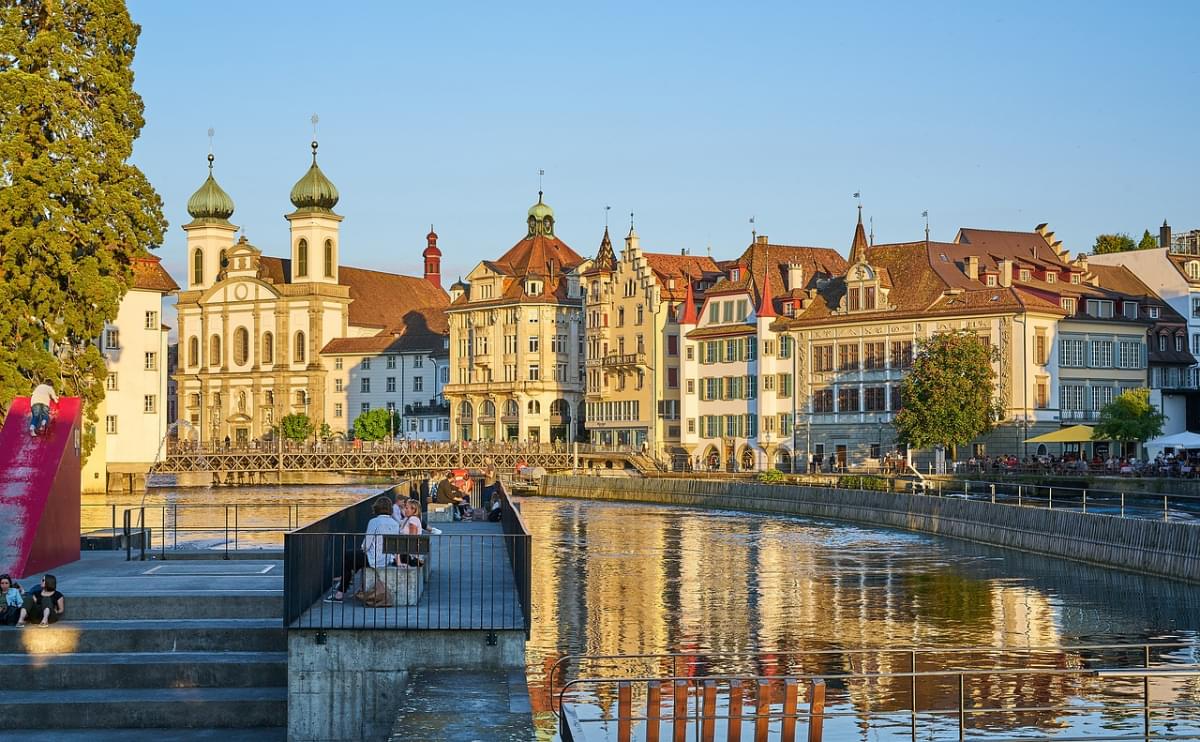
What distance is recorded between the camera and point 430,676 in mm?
17109

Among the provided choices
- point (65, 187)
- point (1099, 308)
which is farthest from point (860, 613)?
point (1099, 308)

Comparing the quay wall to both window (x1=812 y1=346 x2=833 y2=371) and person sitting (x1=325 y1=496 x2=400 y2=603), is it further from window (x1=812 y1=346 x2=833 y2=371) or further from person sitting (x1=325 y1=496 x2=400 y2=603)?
person sitting (x1=325 y1=496 x2=400 y2=603)

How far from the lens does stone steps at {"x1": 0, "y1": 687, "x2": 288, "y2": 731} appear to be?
701 inches

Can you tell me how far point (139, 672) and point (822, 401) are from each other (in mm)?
80048

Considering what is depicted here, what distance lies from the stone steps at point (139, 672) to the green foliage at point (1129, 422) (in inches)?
2471

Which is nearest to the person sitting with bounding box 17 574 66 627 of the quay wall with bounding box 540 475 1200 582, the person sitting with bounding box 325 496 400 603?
the person sitting with bounding box 325 496 400 603

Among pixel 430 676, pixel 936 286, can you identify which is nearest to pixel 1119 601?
pixel 430 676

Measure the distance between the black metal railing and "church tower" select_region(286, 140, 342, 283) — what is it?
136 metres

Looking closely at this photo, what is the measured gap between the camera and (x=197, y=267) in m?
166

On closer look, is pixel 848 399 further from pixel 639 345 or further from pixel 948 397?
pixel 639 345

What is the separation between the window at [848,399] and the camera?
94688 mm

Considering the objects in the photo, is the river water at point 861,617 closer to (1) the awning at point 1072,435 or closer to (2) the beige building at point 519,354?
(1) the awning at point 1072,435

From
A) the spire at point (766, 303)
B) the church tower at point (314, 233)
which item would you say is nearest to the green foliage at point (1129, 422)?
the spire at point (766, 303)

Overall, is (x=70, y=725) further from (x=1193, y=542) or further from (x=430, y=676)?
(x=1193, y=542)
